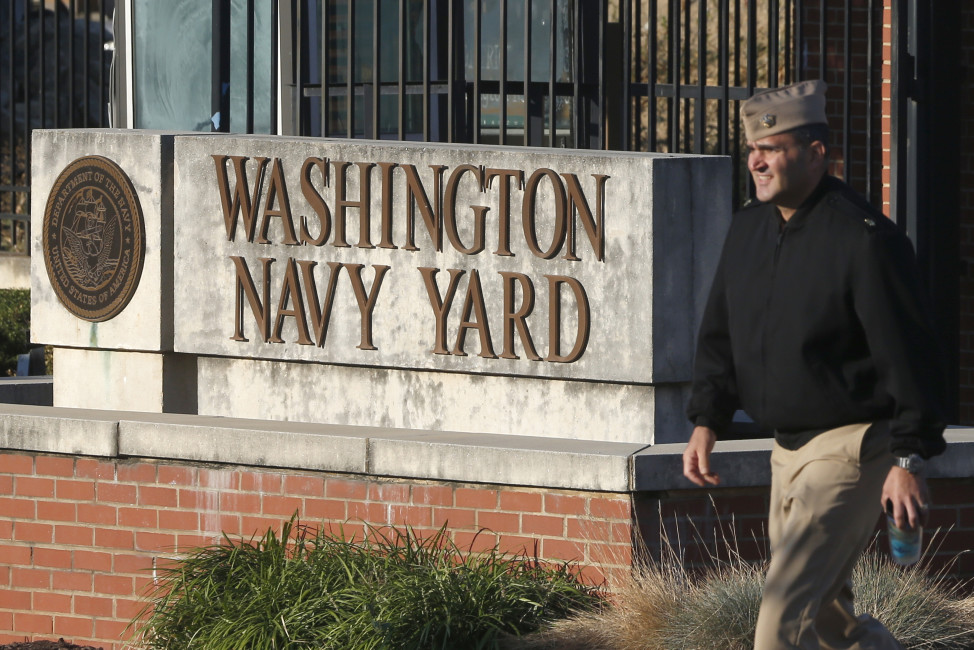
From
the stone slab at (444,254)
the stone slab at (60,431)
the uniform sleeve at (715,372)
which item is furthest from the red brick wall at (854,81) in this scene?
the uniform sleeve at (715,372)

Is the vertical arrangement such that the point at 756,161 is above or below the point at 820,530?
above

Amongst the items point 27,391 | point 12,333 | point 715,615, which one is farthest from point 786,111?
point 12,333

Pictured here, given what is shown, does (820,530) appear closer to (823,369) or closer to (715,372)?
(823,369)

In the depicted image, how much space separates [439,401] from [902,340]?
2955 mm

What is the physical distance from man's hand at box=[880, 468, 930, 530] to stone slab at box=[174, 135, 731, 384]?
2.23m

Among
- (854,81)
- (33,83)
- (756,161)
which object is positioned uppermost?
(33,83)

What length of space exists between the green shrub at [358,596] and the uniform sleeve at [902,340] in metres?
1.84

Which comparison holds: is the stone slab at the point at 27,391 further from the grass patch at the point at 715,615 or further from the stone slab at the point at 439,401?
the grass patch at the point at 715,615

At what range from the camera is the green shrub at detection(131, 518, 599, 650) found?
555cm

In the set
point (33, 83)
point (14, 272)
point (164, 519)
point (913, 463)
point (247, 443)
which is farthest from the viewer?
point (33, 83)

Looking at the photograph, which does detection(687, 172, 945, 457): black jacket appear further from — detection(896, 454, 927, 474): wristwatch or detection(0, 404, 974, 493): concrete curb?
detection(0, 404, 974, 493): concrete curb

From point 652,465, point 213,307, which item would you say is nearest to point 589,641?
point 652,465

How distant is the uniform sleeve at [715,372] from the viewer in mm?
4754

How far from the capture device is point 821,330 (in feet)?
14.4
